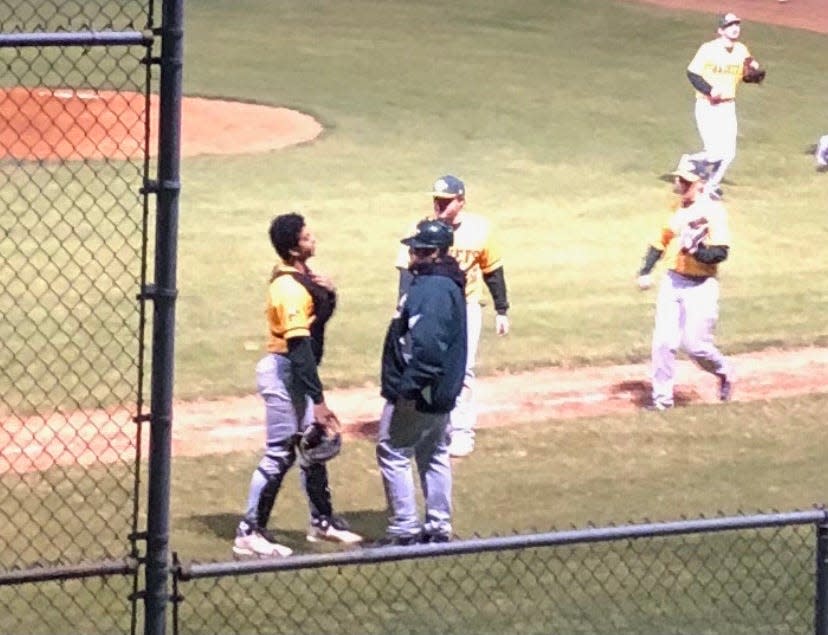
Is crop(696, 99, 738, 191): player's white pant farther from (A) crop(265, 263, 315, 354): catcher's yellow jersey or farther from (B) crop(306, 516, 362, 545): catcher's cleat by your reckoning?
(A) crop(265, 263, 315, 354): catcher's yellow jersey

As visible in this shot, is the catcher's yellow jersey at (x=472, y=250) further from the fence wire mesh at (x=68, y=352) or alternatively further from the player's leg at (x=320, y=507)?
the fence wire mesh at (x=68, y=352)

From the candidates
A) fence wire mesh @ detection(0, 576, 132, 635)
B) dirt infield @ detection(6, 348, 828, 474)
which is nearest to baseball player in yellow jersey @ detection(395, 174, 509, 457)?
dirt infield @ detection(6, 348, 828, 474)

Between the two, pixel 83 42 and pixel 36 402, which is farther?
pixel 36 402

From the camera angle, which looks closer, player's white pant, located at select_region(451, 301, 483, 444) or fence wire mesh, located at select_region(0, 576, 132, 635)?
fence wire mesh, located at select_region(0, 576, 132, 635)

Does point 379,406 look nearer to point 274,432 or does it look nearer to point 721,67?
point 274,432

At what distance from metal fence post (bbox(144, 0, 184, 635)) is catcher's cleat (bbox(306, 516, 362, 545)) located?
127 inches

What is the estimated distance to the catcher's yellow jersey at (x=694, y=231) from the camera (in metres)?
11.8

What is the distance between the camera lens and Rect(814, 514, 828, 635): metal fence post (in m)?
6.95

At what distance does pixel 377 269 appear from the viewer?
15.8 metres

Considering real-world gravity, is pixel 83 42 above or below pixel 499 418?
above

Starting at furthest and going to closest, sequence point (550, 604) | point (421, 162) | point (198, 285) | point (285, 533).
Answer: point (421, 162), point (198, 285), point (285, 533), point (550, 604)

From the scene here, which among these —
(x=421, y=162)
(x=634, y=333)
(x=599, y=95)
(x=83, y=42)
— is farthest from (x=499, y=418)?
(x=599, y=95)

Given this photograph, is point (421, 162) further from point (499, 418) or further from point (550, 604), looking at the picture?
point (550, 604)

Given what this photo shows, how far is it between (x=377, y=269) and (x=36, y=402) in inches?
177
